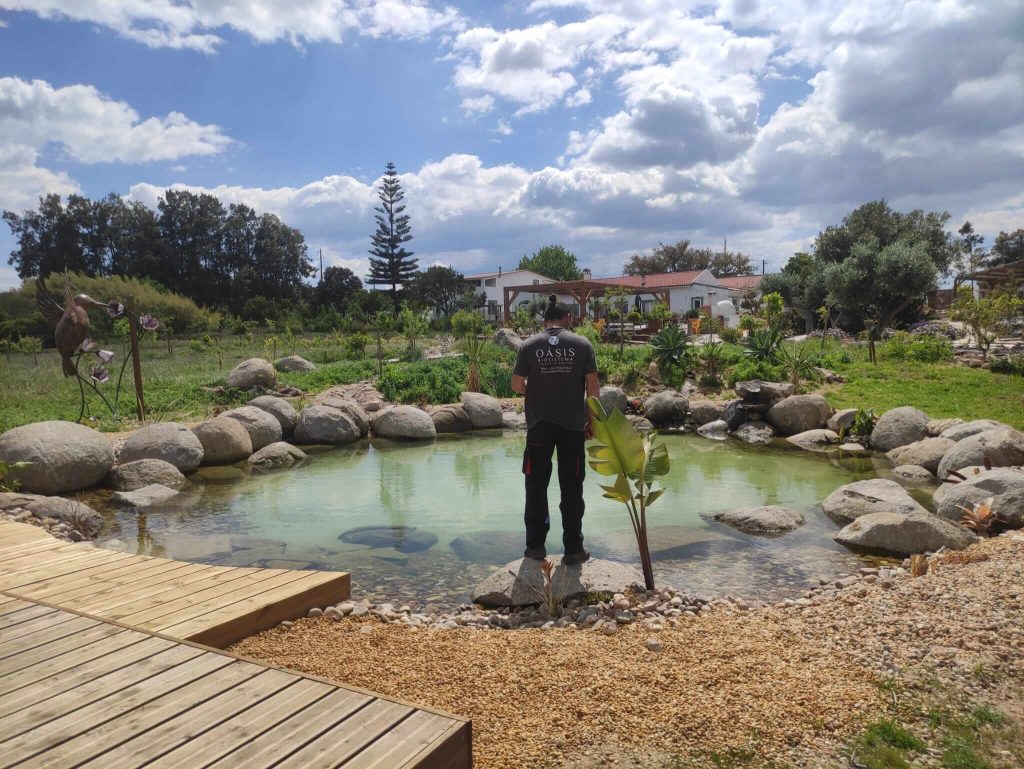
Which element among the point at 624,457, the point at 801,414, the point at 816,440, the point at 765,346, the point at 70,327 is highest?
the point at 70,327

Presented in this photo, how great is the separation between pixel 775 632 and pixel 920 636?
66 centimetres

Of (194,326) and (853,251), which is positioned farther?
(194,326)

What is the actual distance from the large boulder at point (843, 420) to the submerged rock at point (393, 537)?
8.17m

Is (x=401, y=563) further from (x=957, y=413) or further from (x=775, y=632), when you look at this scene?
(x=957, y=413)

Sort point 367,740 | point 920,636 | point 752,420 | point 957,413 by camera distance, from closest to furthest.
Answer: point 367,740 → point 920,636 → point 957,413 → point 752,420

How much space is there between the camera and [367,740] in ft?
6.47

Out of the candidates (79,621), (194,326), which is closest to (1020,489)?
(79,621)

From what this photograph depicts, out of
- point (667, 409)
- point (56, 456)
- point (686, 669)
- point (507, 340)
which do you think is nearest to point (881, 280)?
point (507, 340)

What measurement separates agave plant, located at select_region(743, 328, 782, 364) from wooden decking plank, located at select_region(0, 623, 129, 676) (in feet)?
47.9

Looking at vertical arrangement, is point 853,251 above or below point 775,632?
above

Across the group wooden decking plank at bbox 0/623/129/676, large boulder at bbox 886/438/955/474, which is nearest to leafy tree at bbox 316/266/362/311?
large boulder at bbox 886/438/955/474

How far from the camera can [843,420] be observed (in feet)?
38.0

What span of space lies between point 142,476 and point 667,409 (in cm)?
932

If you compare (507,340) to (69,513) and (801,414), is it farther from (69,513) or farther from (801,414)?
(69,513)
